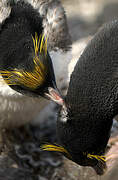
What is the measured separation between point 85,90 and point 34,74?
465 mm

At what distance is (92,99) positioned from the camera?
4.47ft

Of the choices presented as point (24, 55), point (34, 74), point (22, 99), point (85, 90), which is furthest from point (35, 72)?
point (22, 99)

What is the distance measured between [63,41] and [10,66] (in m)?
0.71

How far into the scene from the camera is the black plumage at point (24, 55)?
1750mm

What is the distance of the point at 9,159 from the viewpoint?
2488 millimetres

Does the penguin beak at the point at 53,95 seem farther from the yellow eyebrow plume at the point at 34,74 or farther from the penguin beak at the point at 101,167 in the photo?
the penguin beak at the point at 101,167

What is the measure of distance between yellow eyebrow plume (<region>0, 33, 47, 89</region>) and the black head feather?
322 mm

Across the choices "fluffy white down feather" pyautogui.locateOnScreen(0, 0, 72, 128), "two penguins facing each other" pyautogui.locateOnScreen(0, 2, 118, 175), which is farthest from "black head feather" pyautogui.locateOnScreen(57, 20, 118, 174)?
"fluffy white down feather" pyautogui.locateOnScreen(0, 0, 72, 128)

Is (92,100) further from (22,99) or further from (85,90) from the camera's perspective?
(22,99)

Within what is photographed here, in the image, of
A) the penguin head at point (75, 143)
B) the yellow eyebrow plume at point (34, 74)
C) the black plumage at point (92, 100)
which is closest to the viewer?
the black plumage at point (92, 100)

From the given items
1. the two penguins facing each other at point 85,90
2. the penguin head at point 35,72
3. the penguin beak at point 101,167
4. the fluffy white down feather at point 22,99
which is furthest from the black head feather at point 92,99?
the fluffy white down feather at point 22,99

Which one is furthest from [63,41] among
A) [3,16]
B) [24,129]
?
[24,129]

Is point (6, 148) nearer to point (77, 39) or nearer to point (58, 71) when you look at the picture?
point (58, 71)

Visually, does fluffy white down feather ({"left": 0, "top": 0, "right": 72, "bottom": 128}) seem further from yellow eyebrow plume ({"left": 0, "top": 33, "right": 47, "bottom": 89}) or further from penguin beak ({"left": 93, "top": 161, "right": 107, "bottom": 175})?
penguin beak ({"left": 93, "top": 161, "right": 107, "bottom": 175})
